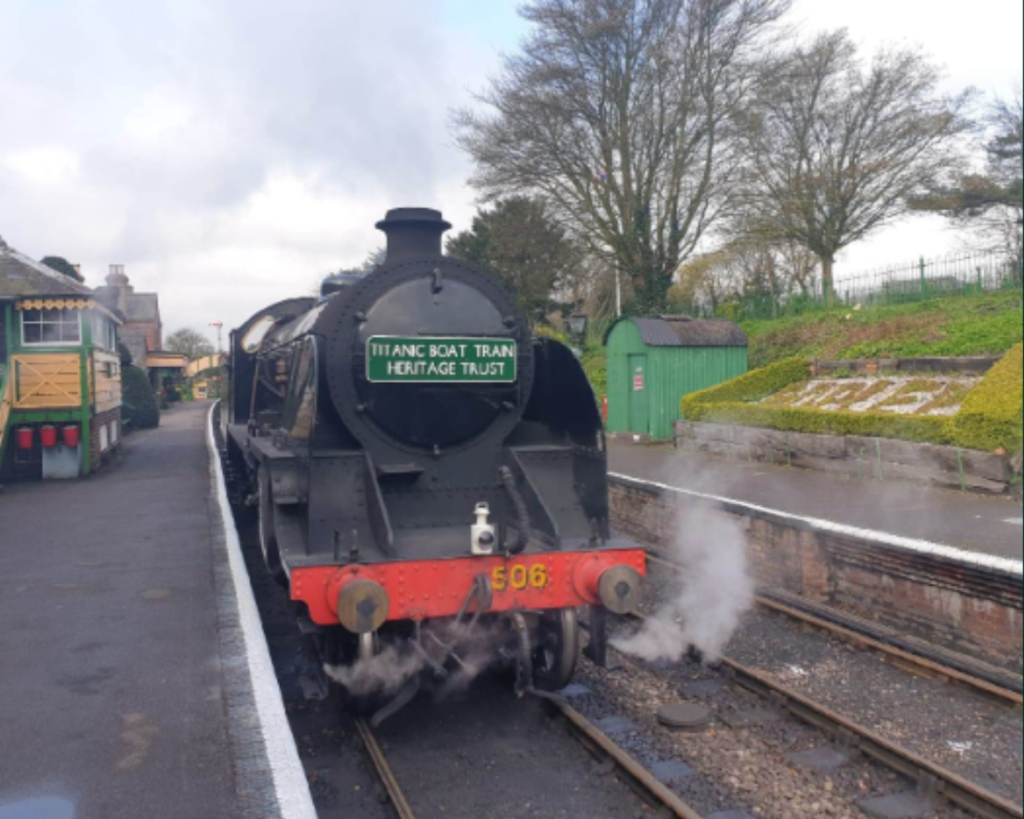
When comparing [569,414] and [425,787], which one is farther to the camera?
[569,414]

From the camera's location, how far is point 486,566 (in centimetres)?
504

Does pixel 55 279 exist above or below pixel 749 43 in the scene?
below

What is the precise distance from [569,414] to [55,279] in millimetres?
12267

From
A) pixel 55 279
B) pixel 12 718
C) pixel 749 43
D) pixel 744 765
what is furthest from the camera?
pixel 55 279

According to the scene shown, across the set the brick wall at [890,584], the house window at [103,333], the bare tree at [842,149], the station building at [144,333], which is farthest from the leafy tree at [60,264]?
the bare tree at [842,149]

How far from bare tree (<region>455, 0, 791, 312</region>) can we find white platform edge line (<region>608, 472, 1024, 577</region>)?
18.6 ft

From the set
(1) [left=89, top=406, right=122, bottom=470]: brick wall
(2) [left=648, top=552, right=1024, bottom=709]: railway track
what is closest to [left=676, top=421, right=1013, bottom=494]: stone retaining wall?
(2) [left=648, top=552, right=1024, bottom=709]: railway track

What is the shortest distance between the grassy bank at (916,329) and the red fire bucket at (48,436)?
14.9 meters

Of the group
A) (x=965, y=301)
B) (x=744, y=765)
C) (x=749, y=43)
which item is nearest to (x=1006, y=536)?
(x=965, y=301)

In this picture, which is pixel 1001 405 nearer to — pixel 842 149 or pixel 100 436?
pixel 842 149

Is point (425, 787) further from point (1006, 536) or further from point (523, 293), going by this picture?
point (523, 293)

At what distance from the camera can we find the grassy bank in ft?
3.59

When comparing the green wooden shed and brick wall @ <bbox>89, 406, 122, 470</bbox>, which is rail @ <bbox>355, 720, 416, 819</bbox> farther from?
the green wooden shed

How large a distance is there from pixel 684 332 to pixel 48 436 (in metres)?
12.1
